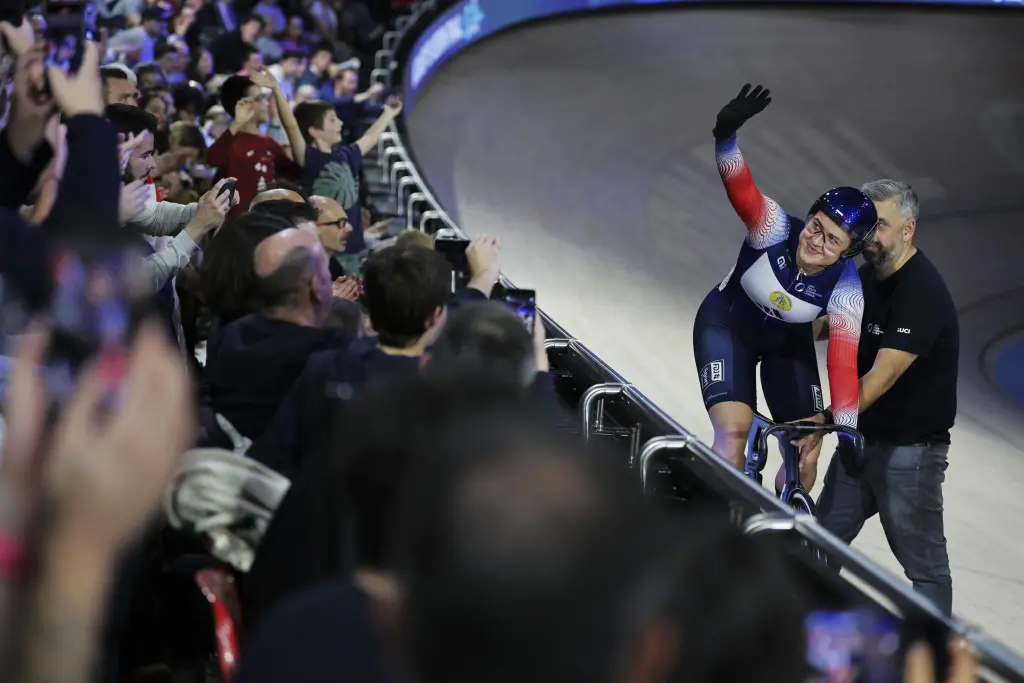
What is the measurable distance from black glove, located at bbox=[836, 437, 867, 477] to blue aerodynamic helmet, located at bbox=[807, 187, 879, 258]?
59 cm

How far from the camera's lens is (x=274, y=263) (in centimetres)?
229

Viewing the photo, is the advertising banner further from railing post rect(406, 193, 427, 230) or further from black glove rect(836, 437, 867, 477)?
→ black glove rect(836, 437, 867, 477)

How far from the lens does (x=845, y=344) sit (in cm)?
364

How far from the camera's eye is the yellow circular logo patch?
387 centimetres

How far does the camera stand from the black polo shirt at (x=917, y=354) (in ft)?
12.2

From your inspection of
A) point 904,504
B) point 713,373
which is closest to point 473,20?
point 713,373

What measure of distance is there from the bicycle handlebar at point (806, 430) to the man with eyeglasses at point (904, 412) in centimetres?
13

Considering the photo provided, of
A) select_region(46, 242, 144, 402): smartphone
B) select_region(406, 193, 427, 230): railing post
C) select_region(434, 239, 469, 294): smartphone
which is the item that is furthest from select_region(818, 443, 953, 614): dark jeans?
select_region(406, 193, 427, 230): railing post

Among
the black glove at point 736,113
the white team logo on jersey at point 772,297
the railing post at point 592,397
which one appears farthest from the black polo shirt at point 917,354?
the railing post at point 592,397

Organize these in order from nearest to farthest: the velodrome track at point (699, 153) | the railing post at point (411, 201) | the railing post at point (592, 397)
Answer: the railing post at point (592, 397)
the railing post at point (411, 201)
the velodrome track at point (699, 153)

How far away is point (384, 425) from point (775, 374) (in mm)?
3141

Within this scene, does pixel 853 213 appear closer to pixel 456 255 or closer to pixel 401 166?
pixel 456 255

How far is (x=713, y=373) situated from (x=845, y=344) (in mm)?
487

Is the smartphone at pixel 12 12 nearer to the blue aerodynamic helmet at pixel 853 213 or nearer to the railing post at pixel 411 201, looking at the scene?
the blue aerodynamic helmet at pixel 853 213
